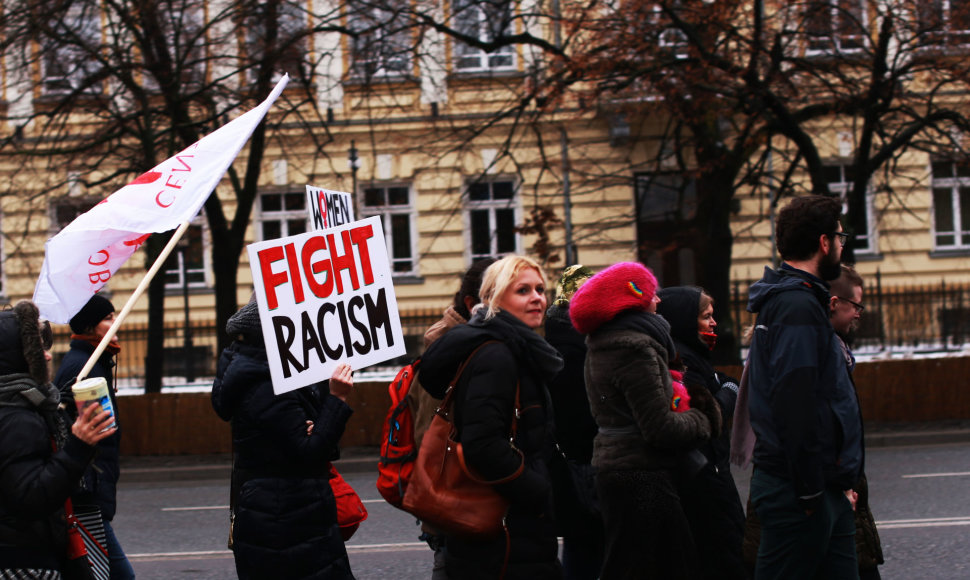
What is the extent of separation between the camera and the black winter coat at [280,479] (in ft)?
14.1

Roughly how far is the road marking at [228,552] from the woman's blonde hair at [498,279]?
437 cm

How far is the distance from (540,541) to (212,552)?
17.2 ft

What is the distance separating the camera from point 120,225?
459 centimetres

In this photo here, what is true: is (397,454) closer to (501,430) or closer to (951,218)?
(501,430)

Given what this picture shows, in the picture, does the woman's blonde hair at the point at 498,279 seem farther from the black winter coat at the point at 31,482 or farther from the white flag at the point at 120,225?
the black winter coat at the point at 31,482

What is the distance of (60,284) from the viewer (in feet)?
14.6

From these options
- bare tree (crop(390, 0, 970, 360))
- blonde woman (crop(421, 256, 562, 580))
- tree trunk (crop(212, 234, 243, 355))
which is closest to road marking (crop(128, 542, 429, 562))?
blonde woman (crop(421, 256, 562, 580))

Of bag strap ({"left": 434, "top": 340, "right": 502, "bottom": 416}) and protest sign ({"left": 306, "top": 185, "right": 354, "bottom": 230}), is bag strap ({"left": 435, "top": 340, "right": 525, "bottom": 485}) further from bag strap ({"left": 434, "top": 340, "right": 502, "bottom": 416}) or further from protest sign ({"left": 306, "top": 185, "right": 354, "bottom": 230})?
protest sign ({"left": 306, "top": 185, "right": 354, "bottom": 230})

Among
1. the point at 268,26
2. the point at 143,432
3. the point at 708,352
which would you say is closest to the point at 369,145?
the point at 268,26

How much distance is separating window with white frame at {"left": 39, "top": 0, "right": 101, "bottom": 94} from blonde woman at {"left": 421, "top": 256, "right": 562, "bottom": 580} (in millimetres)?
11737

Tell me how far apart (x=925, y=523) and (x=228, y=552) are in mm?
5335

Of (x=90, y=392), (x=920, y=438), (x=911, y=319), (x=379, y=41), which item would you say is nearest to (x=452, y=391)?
(x=90, y=392)

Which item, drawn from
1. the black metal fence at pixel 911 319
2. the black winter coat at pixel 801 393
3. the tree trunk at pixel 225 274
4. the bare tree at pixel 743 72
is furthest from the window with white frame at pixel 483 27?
the black winter coat at pixel 801 393

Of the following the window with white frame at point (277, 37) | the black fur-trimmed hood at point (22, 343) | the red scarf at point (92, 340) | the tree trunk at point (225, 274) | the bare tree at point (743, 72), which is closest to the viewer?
the black fur-trimmed hood at point (22, 343)
